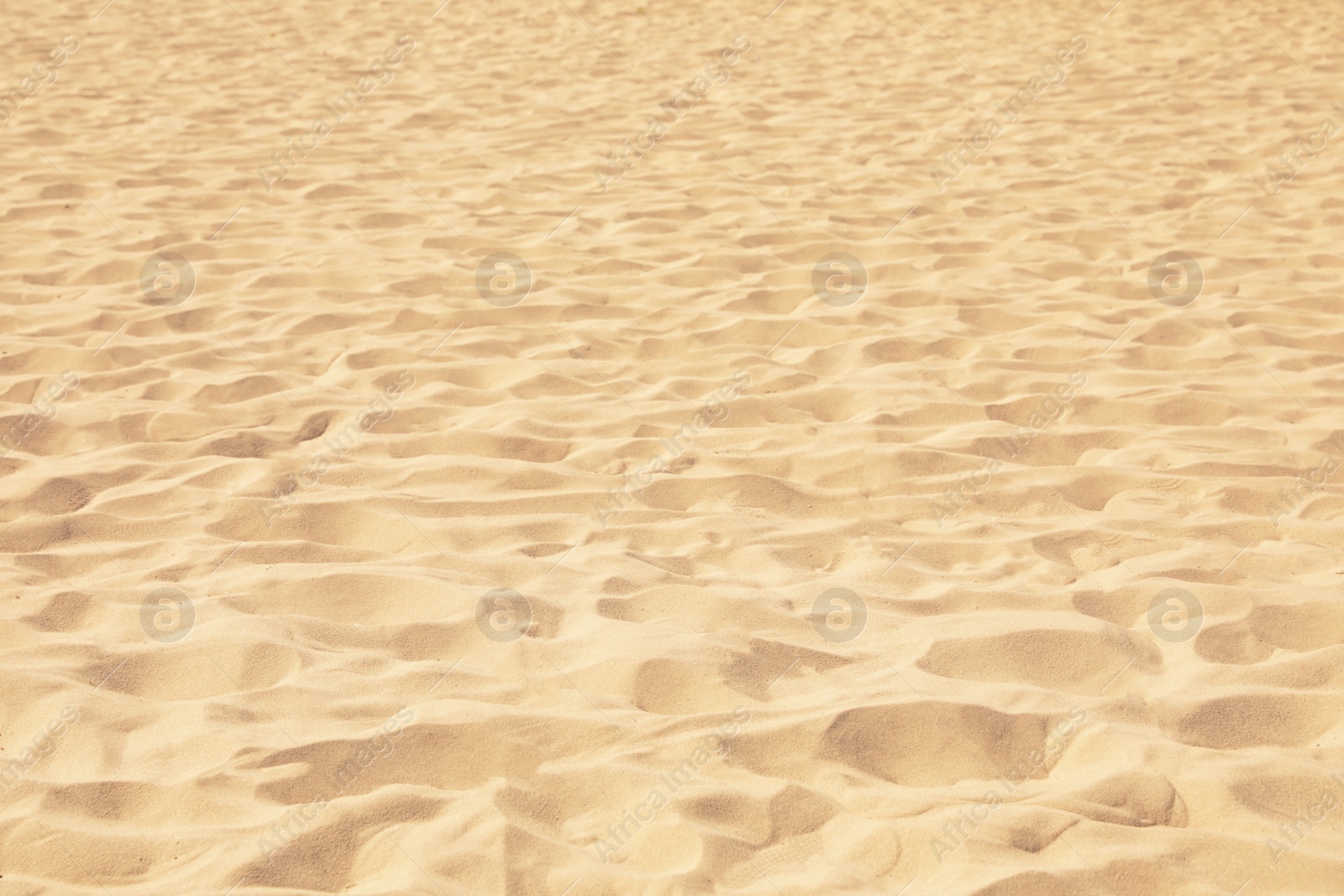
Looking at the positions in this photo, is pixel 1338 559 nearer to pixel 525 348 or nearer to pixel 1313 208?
pixel 525 348

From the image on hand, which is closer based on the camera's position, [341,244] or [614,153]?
[341,244]

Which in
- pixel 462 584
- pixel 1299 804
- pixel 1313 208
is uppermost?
pixel 462 584

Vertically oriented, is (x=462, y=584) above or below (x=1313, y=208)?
above

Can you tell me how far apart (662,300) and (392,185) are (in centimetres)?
215

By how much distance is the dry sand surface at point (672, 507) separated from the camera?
6.97ft

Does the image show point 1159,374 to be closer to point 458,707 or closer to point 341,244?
point 458,707

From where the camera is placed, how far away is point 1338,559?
2980mm

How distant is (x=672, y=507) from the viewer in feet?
10.7

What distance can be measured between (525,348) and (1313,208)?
3.95m

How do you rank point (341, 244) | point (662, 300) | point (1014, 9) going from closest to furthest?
point (662, 300)
point (341, 244)
point (1014, 9)

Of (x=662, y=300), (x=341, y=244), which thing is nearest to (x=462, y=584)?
(x=662, y=300)

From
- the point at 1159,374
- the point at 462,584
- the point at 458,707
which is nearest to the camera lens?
the point at 458,707

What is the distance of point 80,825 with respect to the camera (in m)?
2.06

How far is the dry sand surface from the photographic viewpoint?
6.97 ft
